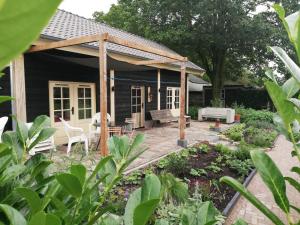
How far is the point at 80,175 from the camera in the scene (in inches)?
23.0

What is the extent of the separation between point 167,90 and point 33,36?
1448 centimetres

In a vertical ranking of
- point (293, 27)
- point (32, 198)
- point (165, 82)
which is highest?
point (165, 82)

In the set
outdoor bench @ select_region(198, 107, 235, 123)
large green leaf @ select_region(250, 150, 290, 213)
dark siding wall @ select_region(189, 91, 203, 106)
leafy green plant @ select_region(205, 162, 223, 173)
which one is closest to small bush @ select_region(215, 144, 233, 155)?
leafy green plant @ select_region(205, 162, 223, 173)

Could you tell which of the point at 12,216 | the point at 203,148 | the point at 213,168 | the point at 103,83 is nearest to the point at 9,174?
the point at 12,216

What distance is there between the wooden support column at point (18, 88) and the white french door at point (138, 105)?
5.53 m

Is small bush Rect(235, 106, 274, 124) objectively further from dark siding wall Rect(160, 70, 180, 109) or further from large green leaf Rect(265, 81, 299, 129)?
large green leaf Rect(265, 81, 299, 129)

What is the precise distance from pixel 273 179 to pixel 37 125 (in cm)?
80

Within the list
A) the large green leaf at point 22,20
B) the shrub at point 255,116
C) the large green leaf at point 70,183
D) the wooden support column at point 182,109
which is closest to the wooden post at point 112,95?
the wooden support column at point 182,109

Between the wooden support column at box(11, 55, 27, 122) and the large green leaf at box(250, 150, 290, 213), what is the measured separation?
681 cm

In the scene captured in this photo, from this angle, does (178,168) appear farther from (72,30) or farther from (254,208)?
(72,30)

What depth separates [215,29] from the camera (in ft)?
59.4

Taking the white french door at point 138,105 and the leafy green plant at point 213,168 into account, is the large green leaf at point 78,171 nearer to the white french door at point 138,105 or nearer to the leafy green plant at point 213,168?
the leafy green plant at point 213,168

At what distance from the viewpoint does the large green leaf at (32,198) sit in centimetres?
56

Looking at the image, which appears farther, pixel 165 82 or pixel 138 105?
pixel 165 82
